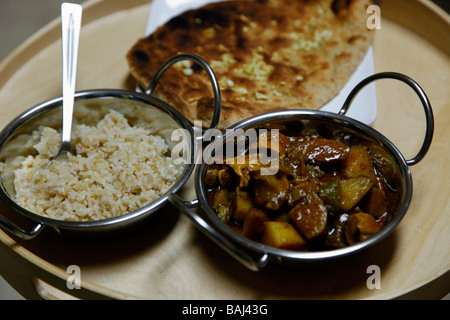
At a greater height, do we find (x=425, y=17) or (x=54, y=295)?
(x=425, y=17)

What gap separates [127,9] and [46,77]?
53 cm

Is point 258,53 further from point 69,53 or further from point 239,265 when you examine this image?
point 239,265

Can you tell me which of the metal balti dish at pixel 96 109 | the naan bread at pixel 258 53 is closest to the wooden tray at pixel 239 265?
the metal balti dish at pixel 96 109

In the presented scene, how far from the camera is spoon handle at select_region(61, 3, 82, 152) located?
4.54 ft

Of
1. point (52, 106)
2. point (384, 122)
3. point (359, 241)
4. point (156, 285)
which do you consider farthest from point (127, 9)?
point (359, 241)

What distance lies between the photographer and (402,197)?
3.64 ft

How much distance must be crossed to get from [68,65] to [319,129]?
812 millimetres

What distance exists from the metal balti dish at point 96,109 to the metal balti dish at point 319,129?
10cm

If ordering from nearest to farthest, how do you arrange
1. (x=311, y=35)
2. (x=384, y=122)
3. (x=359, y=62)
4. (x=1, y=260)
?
(x=1, y=260), (x=384, y=122), (x=359, y=62), (x=311, y=35)

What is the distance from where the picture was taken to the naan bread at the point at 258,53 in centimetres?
154

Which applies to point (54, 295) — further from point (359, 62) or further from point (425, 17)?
point (425, 17)

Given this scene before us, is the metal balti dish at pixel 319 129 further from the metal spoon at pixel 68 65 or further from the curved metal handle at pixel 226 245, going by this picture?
the metal spoon at pixel 68 65

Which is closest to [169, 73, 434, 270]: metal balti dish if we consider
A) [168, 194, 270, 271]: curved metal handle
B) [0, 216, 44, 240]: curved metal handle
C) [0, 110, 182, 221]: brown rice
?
[168, 194, 270, 271]: curved metal handle

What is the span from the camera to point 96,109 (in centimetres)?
146
